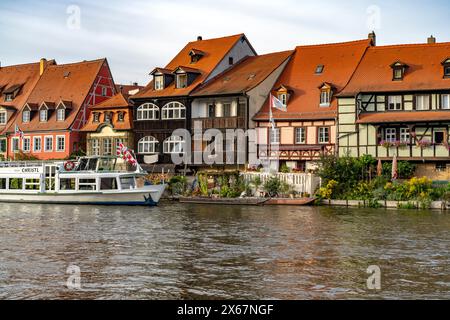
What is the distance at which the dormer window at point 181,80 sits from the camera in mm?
59719

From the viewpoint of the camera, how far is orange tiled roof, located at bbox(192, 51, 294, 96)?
5656 cm

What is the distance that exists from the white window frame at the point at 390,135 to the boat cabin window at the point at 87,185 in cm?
1947

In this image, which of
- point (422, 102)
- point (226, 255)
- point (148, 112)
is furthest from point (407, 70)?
point (226, 255)

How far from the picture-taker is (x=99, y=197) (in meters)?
49.0

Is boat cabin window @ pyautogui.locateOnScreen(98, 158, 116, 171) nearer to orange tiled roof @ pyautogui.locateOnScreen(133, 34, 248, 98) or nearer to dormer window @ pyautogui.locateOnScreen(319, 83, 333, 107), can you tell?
orange tiled roof @ pyautogui.locateOnScreen(133, 34, 248, 98)

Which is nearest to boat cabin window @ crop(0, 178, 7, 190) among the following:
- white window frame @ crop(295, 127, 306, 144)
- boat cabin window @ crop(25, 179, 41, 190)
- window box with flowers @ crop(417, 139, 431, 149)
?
boat cabin window @ crop(25, 179, 41, 190)

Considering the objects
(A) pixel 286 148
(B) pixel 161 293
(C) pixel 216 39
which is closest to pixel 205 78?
(C) pixel 216 39

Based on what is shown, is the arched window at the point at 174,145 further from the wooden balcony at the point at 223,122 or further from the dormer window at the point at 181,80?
the dormer window at the point at 181,80

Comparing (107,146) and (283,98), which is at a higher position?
(283,98)

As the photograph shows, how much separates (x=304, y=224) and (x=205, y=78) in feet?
92.4

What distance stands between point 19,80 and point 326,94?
3571 centimetres

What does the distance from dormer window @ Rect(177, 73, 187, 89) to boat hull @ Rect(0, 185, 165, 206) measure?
14291mm

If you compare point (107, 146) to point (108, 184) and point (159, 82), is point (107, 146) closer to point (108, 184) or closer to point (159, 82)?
point (159, 82)
